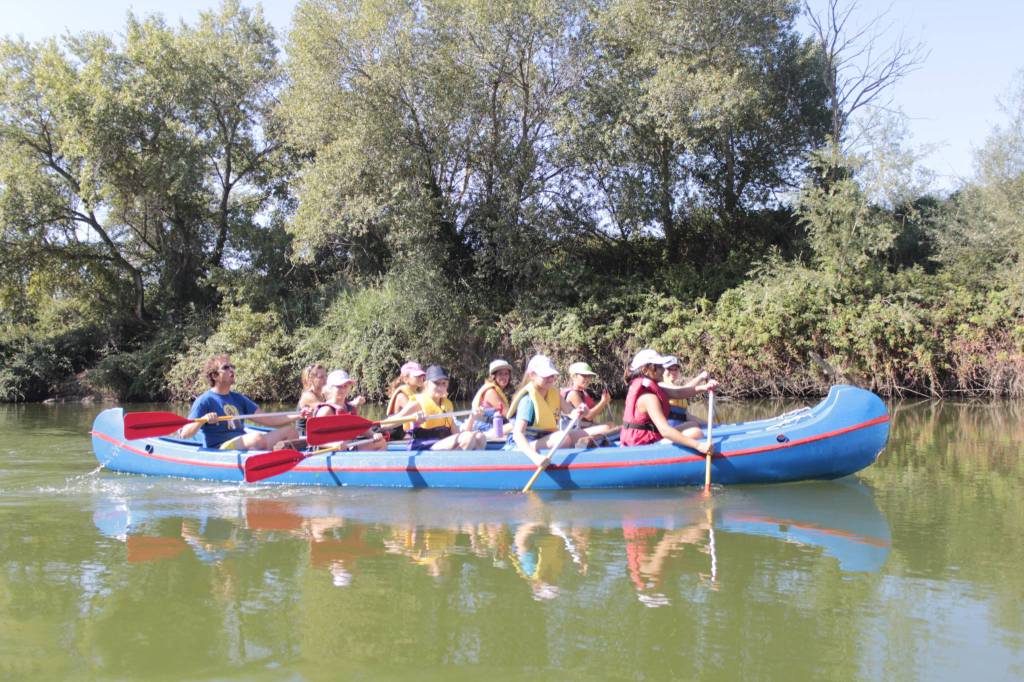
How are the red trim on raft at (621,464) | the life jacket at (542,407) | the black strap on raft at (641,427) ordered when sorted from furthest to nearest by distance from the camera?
1. the life jacket at (542,407)
2. the black strap on raft at (641,427)
3. the red trim on raft at (621,464)

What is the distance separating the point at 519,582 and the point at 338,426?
363cm

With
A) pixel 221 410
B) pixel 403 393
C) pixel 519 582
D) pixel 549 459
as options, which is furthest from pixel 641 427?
pixel 221 410

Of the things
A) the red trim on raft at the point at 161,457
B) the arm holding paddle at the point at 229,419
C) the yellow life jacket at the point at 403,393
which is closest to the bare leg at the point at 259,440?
the arm holding paddle at the point at 229,419

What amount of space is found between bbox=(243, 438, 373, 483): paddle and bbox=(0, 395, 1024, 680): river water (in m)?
0.15

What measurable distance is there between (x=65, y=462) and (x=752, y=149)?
51.5 feet

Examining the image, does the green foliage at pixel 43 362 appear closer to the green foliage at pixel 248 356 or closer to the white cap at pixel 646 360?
the green foliage at pixel 248 356

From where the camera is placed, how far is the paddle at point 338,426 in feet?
26.3

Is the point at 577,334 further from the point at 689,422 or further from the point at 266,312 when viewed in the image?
the point at 689,422

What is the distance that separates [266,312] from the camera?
850 inches

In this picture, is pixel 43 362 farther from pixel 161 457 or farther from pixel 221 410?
pixel 221 410

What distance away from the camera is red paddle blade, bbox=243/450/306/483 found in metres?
8.04

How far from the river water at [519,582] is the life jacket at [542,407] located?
743mm

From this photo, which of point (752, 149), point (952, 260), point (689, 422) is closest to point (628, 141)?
point (752, 149)

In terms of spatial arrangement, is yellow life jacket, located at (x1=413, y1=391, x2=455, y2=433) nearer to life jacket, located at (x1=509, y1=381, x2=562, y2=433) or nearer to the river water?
life jacket, located at (x1=509, y1=381, x2=562, y2=433)
